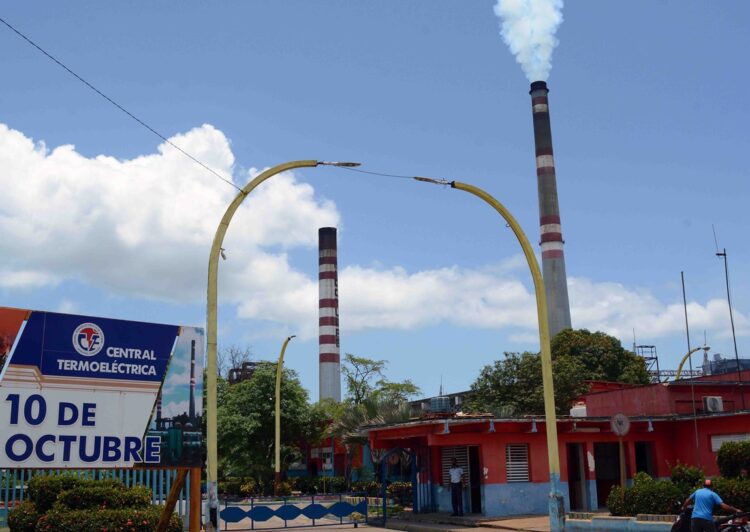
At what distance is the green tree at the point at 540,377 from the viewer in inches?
2010

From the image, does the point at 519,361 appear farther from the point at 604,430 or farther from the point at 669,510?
the point at 669,510

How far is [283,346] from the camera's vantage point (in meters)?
36.1

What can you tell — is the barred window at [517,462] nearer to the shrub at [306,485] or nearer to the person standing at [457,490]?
the person standing at [457,490]

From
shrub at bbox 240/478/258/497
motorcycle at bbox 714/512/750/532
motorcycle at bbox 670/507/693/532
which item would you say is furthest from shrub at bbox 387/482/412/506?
motorcycle at bbox 714/512/750/532

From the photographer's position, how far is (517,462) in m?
25.5

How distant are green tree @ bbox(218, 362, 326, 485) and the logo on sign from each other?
104 feet

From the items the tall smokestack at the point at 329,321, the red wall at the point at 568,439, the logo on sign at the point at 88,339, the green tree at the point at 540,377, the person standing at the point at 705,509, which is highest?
the tall smokestack at the point at 329,321

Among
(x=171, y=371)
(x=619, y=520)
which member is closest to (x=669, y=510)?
(x=619, y=520)

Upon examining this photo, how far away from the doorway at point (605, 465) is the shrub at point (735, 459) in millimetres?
8642

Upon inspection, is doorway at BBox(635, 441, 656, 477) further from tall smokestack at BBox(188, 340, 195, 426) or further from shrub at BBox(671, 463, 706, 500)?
tall smokestack at BBox(188, 340, 195, 426)

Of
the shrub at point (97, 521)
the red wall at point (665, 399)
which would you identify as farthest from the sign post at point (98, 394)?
the red wall at point (665, 399)

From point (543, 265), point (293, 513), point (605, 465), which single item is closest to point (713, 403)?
point (605, 465)

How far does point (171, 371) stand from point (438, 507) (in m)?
14.4

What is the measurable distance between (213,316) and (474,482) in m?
15.0
